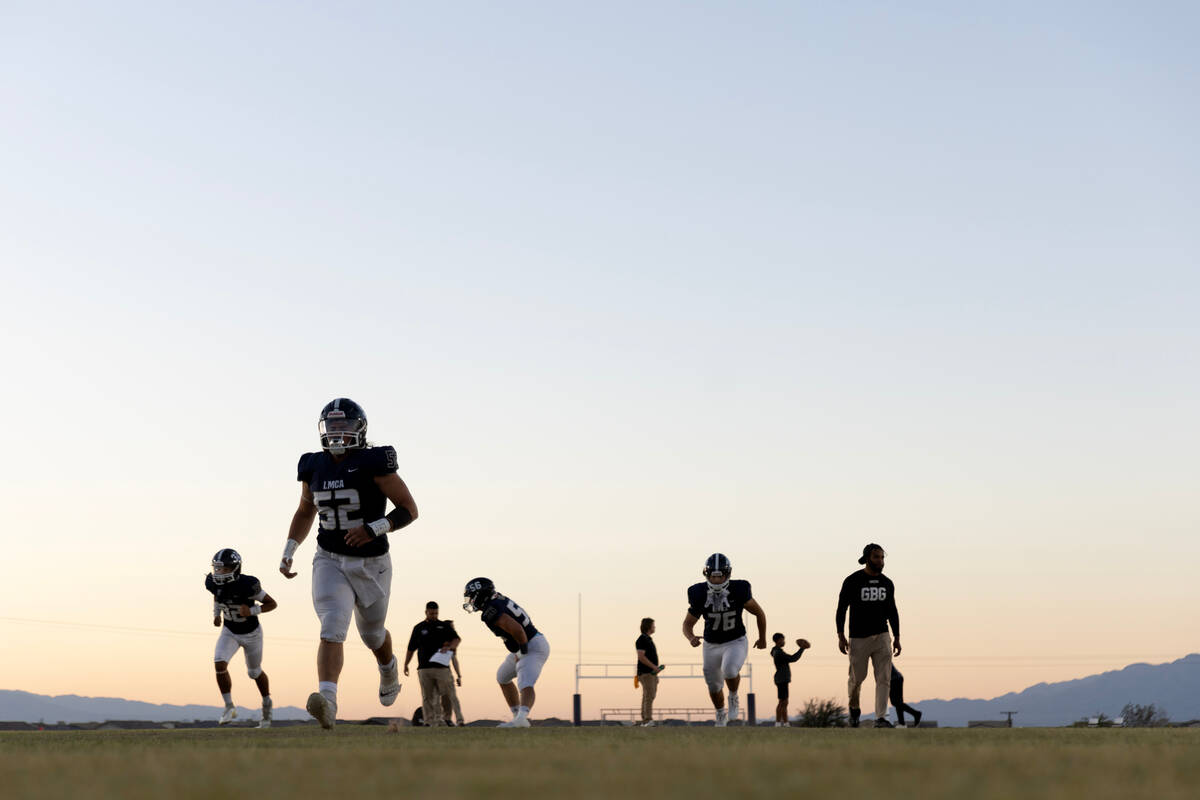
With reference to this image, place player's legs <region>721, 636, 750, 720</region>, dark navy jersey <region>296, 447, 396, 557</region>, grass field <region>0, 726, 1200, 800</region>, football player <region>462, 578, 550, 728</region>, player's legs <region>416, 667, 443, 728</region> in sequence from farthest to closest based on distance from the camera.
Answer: player's legs <region>416, 667, 443, 728</region> < player's legs <region>721, 636, 750, 720</region> < football player <region>462, 578, 550, 728</region> < dark navy jersey <region>296, 447, 396, 557</region> < grass field <region>0, 726, 1200, 800</region>

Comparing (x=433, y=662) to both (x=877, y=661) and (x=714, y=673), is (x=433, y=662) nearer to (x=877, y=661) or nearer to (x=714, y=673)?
(x=714, y=673)

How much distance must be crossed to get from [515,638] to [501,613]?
312mm

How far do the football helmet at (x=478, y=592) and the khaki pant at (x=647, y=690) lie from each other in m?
9.12

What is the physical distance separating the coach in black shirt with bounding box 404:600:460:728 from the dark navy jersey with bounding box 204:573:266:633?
3128mm

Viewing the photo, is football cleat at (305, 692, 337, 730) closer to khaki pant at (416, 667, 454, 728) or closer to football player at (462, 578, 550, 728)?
football player at (462, 578, 550, 728)

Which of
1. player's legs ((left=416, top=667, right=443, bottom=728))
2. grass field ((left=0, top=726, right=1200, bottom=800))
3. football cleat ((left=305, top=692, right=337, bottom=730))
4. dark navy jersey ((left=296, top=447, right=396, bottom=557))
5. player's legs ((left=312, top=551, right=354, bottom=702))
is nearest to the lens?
grass field ((left=0, top=726, right=1200, bottom=800))

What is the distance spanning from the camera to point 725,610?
1805 cm

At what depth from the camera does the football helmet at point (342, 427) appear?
11.9m

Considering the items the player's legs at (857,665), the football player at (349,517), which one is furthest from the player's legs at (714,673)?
the football player at (349,517)

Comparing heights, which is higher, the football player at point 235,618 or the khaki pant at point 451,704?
the football player at point 235,618

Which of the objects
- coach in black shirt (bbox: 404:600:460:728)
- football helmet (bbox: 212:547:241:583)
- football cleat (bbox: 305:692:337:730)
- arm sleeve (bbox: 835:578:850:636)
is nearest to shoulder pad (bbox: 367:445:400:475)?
football cleat (bbox: 305:692:337:730)

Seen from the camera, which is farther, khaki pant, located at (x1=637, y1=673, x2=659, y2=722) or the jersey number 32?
khaki pant, located at (x1=637, y1=673, x2=659, y2=722)

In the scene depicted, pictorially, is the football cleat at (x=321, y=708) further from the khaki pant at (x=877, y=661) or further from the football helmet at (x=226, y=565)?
the football helmet at (x=226, y=565)

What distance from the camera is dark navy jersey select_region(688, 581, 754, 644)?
59.1 feet
